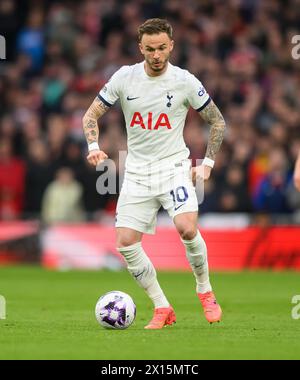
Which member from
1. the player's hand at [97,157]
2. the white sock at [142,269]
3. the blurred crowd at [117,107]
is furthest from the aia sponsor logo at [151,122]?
the blurred crowd at [117,107]

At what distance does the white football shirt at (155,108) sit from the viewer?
424 inches

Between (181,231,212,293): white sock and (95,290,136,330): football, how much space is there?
73cm

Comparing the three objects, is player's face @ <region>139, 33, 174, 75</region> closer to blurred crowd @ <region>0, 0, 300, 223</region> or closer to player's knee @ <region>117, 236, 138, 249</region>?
player's knee @ <region>117, 236, 138, 249</region>

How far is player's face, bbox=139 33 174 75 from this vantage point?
34.4 feet

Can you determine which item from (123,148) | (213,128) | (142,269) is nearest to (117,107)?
(123,148)

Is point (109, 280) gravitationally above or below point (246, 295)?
above

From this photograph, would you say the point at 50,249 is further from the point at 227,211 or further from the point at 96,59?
the point at 96,59

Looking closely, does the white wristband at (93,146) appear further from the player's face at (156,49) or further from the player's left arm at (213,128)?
the player's left arm at (213,128)

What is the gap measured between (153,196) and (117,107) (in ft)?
41.0

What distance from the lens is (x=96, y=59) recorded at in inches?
966

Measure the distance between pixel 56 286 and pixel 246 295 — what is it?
3.08 metres

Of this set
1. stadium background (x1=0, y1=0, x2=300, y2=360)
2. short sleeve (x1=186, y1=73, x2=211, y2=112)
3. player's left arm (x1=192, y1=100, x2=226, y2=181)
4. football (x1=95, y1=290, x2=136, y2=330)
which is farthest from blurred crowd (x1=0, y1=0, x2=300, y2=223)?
football (x1=95, y1=290, x2=136, y2=330)
